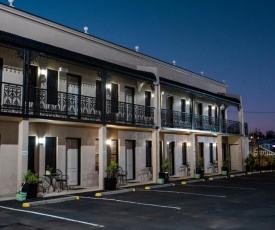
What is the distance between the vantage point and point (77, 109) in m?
16.8

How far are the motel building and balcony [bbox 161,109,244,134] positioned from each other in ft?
0.32

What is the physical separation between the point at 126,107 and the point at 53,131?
185 inches

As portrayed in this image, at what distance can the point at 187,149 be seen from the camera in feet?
85.7

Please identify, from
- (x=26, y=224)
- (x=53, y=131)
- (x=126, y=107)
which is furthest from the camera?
(x=126, y=107)

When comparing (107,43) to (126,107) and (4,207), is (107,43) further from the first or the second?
(4,207)

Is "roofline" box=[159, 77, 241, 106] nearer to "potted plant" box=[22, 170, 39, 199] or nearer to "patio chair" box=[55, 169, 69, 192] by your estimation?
"patio chair" box=[55, 169, 69, 192]

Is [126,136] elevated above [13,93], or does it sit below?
below

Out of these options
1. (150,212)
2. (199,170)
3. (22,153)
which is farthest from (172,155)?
(150,212)

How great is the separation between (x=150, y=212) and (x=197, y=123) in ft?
49.2

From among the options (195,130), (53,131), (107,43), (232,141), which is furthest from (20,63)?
(232,141)

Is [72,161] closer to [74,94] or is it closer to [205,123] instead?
[74,94]

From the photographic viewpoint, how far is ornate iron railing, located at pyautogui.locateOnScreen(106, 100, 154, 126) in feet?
58.9

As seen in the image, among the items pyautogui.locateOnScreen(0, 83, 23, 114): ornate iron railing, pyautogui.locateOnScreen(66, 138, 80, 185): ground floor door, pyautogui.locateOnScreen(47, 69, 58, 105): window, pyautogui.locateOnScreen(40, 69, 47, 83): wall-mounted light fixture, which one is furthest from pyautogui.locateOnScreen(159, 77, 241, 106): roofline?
pyautogui.locateOnScreen(0, 83, 23, 114): ornate iron railing

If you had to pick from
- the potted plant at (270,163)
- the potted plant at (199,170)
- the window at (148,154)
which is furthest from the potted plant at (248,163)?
the window at (148,154)
